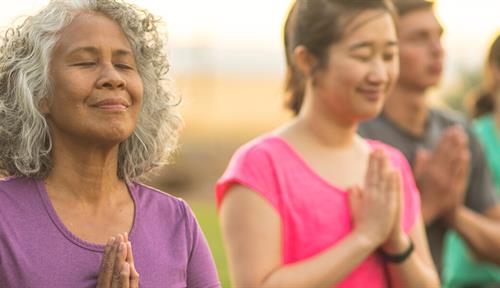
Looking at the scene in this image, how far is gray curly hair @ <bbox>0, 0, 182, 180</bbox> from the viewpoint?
3.30 meters

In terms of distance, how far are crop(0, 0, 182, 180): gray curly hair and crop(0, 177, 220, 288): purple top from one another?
7cm

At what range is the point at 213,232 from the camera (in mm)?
16344

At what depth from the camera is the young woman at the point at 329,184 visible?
4.05 meters

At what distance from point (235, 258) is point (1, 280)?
1130mm

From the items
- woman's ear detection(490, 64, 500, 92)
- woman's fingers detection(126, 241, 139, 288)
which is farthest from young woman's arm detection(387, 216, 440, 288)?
woman's ear detection(490, 64, 500, 92)

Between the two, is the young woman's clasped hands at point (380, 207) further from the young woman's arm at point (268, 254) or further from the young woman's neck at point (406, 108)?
the young woman's neck at point (406, 108)

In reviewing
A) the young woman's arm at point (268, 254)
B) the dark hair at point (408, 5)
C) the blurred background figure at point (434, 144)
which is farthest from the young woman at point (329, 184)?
the dark hair at point (408, 5)

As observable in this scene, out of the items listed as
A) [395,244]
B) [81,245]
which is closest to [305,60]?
[395,244]

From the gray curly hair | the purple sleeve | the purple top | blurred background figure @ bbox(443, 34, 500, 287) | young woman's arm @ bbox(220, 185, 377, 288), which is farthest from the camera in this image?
blurred background figure @ bbox(443, 34, 500, 287)

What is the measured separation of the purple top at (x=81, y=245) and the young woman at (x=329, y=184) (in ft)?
1.94

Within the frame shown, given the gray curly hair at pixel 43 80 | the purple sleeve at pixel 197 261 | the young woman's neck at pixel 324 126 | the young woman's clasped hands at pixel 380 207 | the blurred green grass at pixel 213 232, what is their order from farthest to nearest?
the blurred green grass at pixel 213 232
the young woman's neck at pixel 324 126
the young woman's clasped hands at pixel 380 207
the purple sleeve at pixel 197 261
the gray curly hair at pixel 43 80

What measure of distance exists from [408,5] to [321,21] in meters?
1.25

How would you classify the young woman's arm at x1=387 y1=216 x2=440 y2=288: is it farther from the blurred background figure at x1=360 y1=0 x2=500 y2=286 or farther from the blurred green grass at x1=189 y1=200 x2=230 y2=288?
the blurred green grass at x1=189 y1=200 x2=230 y2=288

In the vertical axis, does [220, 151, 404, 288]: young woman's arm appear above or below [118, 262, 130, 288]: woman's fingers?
below
